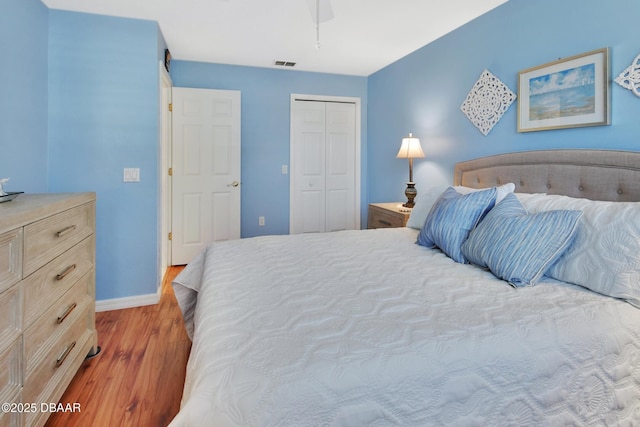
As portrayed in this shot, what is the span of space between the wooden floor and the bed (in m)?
0.73

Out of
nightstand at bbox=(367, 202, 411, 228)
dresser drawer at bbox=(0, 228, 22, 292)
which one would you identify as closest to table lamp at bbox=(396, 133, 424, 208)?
nightstand at bbox=(367, 202, 411, 228)

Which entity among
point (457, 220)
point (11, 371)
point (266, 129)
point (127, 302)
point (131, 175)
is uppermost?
point (266, 129)

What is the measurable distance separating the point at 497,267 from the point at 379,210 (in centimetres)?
201

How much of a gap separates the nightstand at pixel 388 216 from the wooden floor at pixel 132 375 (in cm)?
196

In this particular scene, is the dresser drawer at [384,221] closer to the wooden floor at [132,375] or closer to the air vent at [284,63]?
the wooden floor at [132,375]

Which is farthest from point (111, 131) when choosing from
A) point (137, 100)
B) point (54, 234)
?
point (54, 234)

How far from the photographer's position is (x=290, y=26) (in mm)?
3102

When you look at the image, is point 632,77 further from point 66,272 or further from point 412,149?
point 66,272

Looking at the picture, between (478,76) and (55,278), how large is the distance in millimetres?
3115

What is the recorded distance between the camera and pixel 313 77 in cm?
454

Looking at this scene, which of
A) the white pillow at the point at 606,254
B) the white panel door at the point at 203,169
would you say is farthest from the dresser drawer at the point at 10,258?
the white panel door at the point at 203,169

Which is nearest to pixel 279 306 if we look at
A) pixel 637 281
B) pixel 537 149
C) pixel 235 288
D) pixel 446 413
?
pixel 235 288

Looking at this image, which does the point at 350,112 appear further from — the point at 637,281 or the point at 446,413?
the point at 446,413

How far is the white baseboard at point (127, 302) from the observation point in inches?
112
